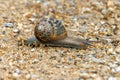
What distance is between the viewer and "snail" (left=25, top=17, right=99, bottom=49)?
17.4 feet

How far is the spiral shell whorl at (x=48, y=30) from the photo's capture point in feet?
17.4

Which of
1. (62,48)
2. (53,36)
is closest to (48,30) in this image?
(53,36)

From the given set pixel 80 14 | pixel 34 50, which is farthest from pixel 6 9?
pixel 34 50

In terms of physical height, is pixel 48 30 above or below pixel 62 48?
above

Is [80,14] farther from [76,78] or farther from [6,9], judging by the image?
[76,78]

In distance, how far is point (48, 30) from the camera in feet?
17.4

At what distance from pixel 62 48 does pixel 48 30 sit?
330 millimetres

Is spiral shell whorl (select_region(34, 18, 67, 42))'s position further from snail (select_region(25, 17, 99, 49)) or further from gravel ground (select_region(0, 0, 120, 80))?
gravel ground (select_region(0, 0, 120, 80))

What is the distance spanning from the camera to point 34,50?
5.25 meters

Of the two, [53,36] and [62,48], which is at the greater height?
[53,36]

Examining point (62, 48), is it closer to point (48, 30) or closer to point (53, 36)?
point (53, 36)

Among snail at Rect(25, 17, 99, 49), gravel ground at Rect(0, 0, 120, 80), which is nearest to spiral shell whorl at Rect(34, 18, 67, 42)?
snail at Rect(25, 17, 99, 49)

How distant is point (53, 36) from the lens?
5352 millimetres

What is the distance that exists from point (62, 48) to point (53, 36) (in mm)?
216
